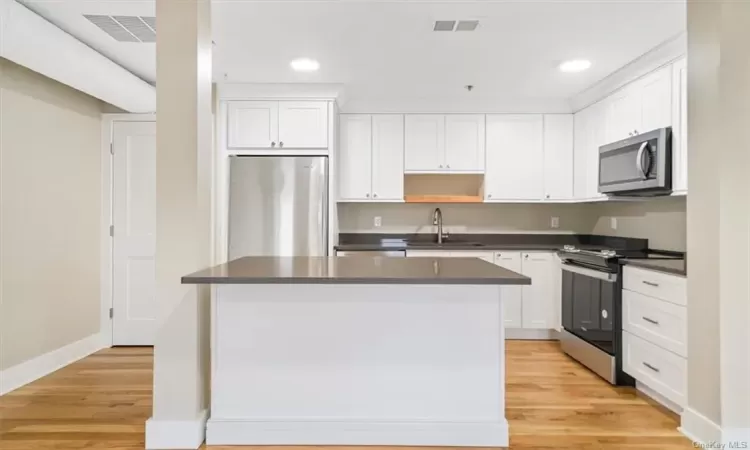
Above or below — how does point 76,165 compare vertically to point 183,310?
above

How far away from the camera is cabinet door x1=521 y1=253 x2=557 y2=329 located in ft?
15.2

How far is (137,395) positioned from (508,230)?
152 inches

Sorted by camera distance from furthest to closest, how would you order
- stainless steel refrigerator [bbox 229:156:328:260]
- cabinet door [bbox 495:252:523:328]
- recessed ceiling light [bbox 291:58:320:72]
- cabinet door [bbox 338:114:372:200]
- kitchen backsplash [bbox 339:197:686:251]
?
kitchen backsplash [bbox 339:197:686:251] → cabinet door [bbox 338:114:372:200] → cabinet door [bbox 495:252:523:328] → stainless steel refrigerator [bbox 229:156:328:260] → recessed ceiling light [bbox 291:58:320:72]

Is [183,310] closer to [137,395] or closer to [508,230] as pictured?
[137,395]

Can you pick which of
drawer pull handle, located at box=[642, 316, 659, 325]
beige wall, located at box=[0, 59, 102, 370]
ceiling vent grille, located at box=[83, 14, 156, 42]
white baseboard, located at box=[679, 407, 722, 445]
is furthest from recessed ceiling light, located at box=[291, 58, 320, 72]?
white baseboard, located at box=[679, 407, 722, 445]

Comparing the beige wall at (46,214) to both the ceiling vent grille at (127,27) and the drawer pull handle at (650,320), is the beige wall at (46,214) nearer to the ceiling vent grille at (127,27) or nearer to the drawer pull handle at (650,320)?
the ceiling vent grille at (127,27)

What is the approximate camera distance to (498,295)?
2.41 meters

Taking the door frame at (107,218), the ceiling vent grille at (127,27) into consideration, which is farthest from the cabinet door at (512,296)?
the door frame at (107,218)

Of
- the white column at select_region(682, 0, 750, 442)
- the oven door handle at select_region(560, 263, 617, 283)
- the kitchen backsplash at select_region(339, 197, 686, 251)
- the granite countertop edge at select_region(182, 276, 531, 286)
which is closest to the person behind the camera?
the granite countertop edge at select_region(182, 276, 531, 286)

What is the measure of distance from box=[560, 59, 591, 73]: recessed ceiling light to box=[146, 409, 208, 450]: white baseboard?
3.52 metres

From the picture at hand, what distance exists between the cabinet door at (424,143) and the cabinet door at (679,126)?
214 centimetres

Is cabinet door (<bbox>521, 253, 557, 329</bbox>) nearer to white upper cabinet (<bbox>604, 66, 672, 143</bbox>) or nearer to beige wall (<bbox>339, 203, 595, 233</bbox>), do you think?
beige wall (<bbox>339, 203, 595, 233</bbox>)

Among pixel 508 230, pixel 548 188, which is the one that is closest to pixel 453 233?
pixel 508 230

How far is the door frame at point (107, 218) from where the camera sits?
436cm
